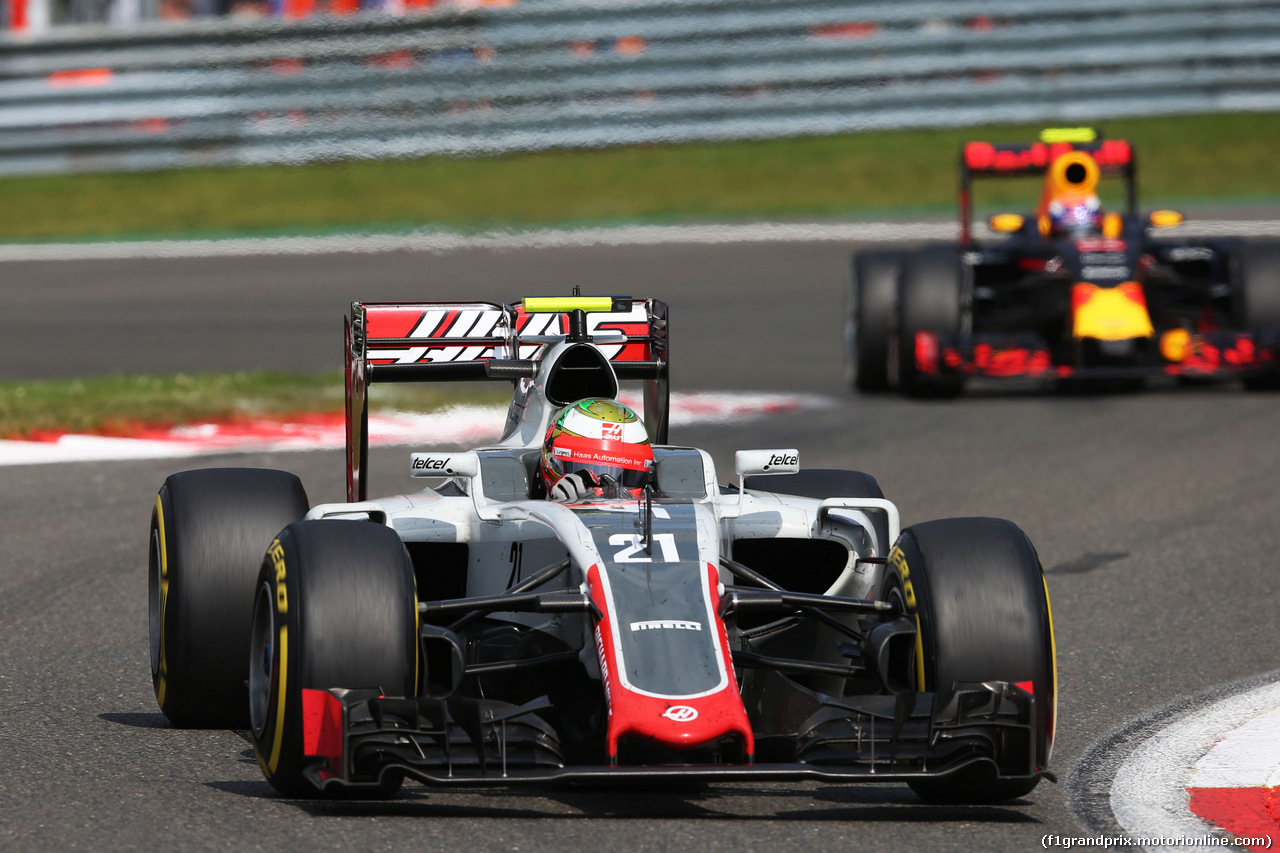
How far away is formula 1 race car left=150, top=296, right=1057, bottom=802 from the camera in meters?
4.72

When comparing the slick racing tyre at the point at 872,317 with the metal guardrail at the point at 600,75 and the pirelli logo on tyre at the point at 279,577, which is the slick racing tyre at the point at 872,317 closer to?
the pirelli logo on tyre at the point at 279,577

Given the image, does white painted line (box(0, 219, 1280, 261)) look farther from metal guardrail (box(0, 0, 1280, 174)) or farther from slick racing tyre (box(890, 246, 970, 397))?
slick racing tyre (box(890, 246, 970, 397))

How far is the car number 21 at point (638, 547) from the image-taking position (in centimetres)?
513

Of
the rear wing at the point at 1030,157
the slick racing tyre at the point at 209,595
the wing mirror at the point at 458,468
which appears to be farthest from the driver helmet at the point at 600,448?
the rear wing at the point at 1030,157

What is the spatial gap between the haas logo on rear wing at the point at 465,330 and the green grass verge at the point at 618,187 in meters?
13.6

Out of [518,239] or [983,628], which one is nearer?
[983,628]

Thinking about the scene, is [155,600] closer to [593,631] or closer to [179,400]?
[593,631]

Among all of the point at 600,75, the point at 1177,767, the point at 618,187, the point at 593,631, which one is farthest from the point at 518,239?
the point at 593,631

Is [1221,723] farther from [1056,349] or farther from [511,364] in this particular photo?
[1056,349]

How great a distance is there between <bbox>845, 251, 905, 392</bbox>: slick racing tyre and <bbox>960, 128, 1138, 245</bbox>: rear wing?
615mm

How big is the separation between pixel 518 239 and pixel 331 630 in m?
15.5

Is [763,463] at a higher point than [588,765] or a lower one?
higher

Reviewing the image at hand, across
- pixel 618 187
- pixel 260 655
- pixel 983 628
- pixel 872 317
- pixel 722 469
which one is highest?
pixel 618 187

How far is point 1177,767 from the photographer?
17.7ft
